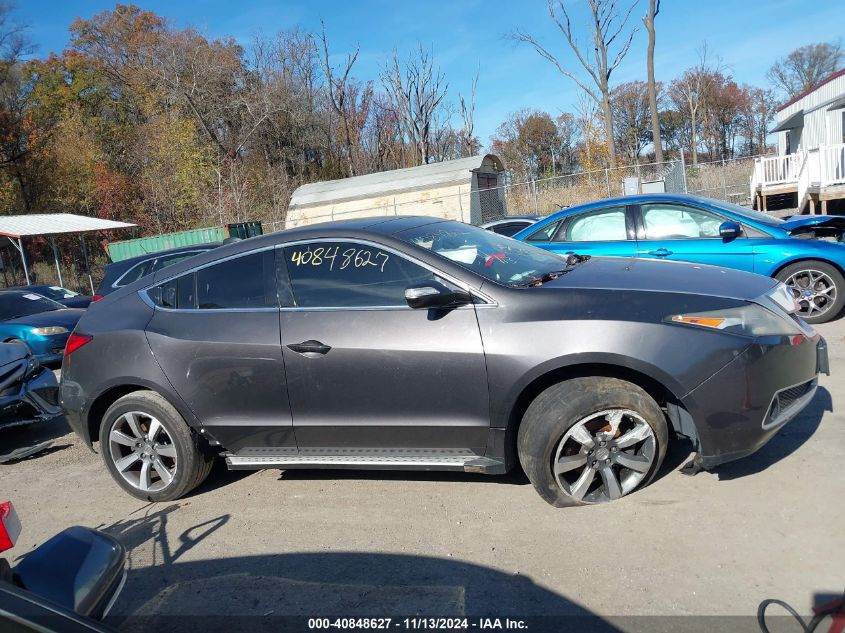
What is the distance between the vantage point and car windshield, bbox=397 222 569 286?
3.96 meters

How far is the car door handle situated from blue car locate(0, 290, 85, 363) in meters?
6.87

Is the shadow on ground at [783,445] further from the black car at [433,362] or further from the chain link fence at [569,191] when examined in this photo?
the chain link fence at [569,191]

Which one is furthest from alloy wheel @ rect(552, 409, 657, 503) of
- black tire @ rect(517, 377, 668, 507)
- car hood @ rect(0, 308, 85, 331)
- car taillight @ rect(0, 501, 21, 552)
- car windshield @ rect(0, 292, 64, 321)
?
car windshield @ rect(0, 292, 64, 321)

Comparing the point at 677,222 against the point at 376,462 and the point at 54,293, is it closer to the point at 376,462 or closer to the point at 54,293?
the point at 376,462

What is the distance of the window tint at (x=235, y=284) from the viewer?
164 inches

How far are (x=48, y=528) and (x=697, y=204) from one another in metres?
6.68

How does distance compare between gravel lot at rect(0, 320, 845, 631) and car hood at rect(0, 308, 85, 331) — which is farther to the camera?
car hood at rect(0, 308, 85, 331)

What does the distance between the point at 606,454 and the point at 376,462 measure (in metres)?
1.33

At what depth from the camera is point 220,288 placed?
4293 millimetres

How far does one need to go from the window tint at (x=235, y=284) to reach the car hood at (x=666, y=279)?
5.94 feet

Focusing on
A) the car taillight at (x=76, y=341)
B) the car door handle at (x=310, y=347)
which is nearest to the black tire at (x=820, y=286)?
the car door handle at (x=310, y=347)

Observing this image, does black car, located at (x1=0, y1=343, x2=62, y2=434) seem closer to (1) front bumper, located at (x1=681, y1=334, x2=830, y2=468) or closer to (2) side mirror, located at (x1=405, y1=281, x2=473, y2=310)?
(2) side mirror, located at (x1=405, y1=281, x2=473, y2=310)

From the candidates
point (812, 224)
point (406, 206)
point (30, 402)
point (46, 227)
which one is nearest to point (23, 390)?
point (30, 402)

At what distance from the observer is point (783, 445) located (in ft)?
13.5
